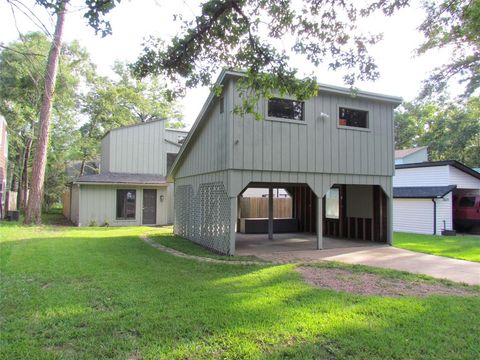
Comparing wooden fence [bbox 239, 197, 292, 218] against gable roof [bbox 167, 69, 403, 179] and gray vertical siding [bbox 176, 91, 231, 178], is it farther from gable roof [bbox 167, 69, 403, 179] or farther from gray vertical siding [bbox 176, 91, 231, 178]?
gable roof [bbox 167, 69, 403, 179]

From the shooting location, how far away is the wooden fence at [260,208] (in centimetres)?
1661

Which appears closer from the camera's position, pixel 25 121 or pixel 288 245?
pixel 288 245

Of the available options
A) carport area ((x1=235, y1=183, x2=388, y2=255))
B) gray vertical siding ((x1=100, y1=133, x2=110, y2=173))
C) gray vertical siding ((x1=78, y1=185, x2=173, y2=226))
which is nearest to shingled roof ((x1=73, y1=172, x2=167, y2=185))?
gray vertical siding ((x1=78, y1=185, x2=173, y2=226))

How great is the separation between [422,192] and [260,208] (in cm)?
724

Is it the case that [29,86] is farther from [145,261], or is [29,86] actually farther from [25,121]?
[145,261]

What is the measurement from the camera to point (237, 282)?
6309mm

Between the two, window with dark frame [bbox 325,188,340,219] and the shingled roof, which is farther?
the shingled roof

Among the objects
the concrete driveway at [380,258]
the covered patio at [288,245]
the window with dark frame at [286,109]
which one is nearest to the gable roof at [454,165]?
the covered patio at [288,245]

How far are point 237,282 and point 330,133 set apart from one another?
594 centimetres

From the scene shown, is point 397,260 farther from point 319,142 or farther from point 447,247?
point 319,142

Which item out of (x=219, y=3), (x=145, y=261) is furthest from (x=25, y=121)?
(x=219, y=3)

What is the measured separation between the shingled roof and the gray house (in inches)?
250

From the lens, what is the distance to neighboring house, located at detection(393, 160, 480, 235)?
1563 cm

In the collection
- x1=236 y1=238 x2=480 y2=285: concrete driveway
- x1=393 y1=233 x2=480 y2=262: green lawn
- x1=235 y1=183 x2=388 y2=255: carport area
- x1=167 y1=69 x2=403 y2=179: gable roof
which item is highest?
x1=167 y1=69 x2=403 y2=179: gable roof
